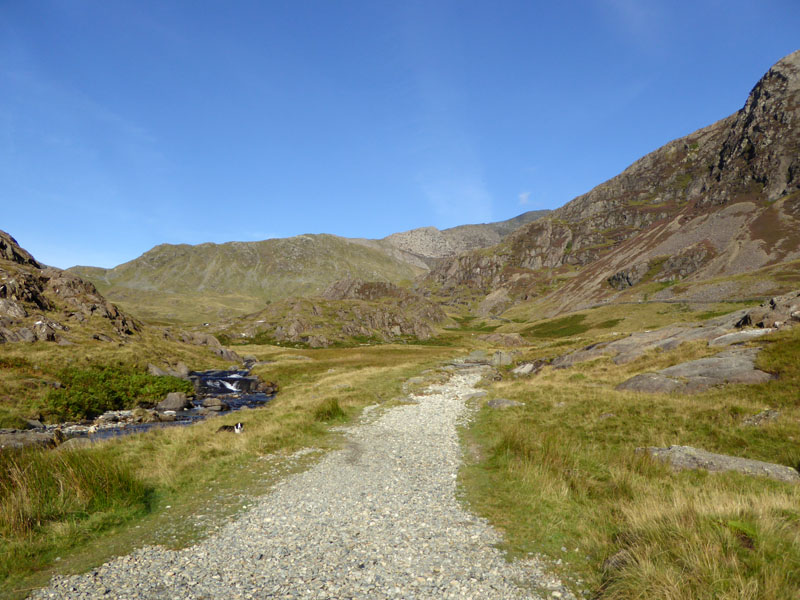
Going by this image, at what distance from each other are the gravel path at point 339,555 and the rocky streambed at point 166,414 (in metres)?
10.9

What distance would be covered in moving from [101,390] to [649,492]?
4366cm

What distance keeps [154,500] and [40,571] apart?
4.34m

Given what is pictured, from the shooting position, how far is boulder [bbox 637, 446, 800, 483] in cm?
1205

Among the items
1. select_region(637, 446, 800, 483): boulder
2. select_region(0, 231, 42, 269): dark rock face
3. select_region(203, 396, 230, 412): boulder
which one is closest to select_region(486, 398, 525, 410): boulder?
select_region(637, 446, 800, 483): boulder

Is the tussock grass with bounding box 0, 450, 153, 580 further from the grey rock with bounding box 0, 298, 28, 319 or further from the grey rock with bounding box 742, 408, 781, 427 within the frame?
the grey rock with bounding box 0, 298, 28, 319

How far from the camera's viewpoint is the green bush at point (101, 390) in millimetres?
31031

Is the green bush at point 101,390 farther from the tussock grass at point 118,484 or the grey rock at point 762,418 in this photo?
the grey rock at point 762,418

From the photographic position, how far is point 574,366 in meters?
41.8

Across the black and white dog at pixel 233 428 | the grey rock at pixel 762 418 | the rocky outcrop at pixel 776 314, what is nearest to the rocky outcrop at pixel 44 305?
the black and white dog at pixel 233 428

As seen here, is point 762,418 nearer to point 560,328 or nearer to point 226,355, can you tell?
point 226,355

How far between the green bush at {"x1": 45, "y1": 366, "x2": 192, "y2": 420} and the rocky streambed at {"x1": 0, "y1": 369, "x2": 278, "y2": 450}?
1.48 m

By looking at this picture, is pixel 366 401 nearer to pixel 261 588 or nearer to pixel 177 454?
pixel 177 454

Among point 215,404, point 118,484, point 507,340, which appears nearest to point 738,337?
point 118,484

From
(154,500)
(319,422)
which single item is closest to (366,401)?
(319,422)
